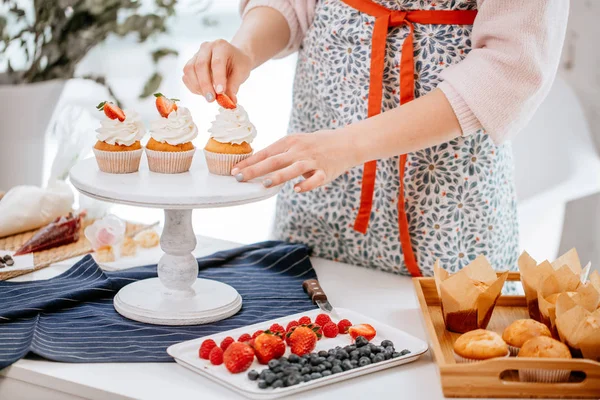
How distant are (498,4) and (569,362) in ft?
2.31

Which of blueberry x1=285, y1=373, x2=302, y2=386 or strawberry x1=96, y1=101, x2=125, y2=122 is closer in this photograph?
blueberry x1=285, y1=373, x2=302, y2=386

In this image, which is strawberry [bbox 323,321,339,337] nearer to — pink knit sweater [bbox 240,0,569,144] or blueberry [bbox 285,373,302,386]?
blueberry [bbox 285,373,302,386]

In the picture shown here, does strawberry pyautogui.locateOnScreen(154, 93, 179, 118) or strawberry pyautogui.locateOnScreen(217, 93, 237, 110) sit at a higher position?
strawberry pyautogui.locateOnScreen(217, 93, 237, 110)

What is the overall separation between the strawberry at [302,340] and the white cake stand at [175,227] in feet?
0.65

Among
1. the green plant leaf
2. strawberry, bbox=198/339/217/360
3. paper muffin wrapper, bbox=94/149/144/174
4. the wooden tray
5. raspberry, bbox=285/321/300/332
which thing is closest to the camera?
the wooden tray

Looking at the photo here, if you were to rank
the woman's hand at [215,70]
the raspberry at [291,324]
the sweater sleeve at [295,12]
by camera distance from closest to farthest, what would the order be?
the raspberry at [291,324] < the woman's hand at [215,70] < the sweater sleeve at [295,12]

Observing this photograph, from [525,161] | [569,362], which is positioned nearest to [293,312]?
[569,362]

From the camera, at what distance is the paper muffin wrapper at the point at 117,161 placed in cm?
144

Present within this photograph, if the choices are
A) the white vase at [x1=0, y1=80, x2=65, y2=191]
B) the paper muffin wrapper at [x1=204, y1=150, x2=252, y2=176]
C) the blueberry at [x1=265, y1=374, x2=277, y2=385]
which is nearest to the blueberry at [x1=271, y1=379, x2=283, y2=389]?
the blueberry at [x1=265, y1=374, x2=277, y2=385]

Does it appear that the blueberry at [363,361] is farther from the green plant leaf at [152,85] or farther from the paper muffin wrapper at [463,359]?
the green plant leaf at [152,85]

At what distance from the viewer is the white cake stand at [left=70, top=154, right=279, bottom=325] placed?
1.30 metres

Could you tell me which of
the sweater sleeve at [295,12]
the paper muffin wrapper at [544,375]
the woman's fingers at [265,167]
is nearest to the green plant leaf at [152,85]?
the sweater sleeve at [295,12]

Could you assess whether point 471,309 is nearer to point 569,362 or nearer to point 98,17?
point 569,362

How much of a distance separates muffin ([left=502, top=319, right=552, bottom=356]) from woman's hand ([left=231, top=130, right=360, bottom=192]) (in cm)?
41
